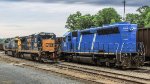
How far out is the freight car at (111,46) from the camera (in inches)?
1089

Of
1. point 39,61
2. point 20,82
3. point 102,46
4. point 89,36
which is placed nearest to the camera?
point 20,82

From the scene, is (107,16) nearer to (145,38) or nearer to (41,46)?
(41,46)

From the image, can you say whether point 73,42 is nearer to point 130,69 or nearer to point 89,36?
point 89,36

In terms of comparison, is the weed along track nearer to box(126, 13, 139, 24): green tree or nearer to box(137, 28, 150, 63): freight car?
box(137, 28, 150, 63): freight car

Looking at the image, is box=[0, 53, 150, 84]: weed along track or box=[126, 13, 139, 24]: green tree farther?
box=[126, 13, 139, 24]: green tree

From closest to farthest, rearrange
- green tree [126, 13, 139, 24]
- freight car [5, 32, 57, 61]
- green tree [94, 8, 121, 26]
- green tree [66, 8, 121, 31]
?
1. freight car [5, 32, 57, 61]
2. green tree [126, 13, 139, 24]
3. green tree [66, 8, 121, 31]
4. green tree [94, 8, 121, 26]

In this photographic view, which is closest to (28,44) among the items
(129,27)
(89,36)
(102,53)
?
(89,36)

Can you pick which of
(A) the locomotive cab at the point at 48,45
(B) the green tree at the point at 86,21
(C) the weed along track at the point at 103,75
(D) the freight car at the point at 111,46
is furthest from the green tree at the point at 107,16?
(C) the weed along track at the point at 103,75

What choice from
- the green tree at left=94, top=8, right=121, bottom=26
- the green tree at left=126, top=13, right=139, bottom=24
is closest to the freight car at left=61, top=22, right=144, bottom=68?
the green tree at left=126, top=13, right=139, bottom=24

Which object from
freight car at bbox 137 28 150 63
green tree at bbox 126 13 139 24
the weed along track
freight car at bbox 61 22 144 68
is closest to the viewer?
the weed along track

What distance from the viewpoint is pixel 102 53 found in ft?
98.2

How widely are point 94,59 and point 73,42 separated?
4.78 meters

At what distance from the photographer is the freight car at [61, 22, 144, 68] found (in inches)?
1089

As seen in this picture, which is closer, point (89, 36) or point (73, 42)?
point (89, 36)
